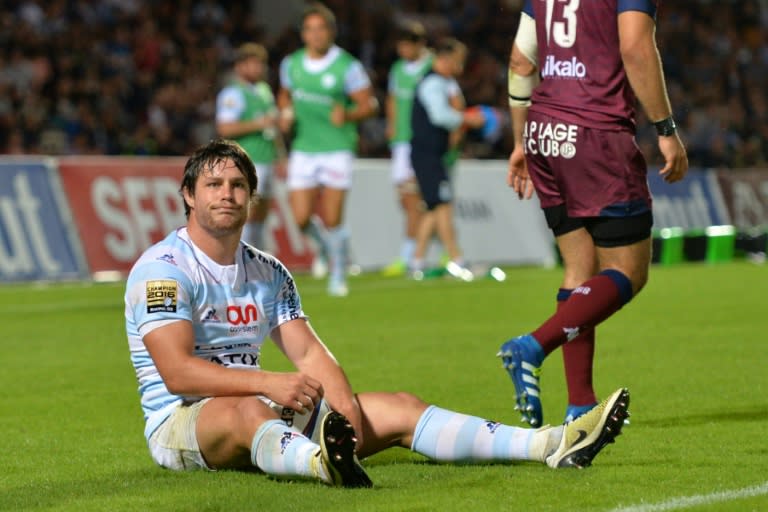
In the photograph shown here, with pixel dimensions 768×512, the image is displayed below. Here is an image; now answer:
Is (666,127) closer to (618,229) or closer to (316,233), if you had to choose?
(618,229)

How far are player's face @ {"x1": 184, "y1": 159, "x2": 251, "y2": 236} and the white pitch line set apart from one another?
5.45 ft

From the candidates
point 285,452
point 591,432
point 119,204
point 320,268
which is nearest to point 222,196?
point 285,452

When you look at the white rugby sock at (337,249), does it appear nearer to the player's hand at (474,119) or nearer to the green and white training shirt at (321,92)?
the green and white training shirt at (321,92)

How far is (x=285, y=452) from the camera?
495 centimetres

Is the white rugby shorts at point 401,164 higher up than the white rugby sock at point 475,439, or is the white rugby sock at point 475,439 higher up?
the white rugby sock at point 475,439

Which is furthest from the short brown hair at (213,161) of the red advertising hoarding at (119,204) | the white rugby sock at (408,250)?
the white rugby sock at (408,250)

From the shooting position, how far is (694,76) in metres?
31.5

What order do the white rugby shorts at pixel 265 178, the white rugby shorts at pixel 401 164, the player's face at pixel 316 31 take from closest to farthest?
1. the player's face at pixel 316 31
2. the white rugby shorts at pixel 265 178
3. the white rugby shorts at pixel 401 164

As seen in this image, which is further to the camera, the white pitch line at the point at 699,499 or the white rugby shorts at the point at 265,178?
the white rugby shorts at the point at 265,178

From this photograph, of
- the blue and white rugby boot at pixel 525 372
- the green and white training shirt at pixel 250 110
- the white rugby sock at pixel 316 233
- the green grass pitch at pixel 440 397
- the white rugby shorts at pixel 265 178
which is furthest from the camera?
the white rugby shorts at pixel 265 178

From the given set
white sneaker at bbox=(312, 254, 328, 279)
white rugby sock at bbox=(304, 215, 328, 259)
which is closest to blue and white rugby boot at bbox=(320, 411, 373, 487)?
white rugby sock at bbox=(304, 215, 328, 259)

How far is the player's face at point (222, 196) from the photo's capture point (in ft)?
17.4

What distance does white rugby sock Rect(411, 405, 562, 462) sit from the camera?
17.4ft

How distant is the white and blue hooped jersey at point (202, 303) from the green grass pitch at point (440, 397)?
0.41m
